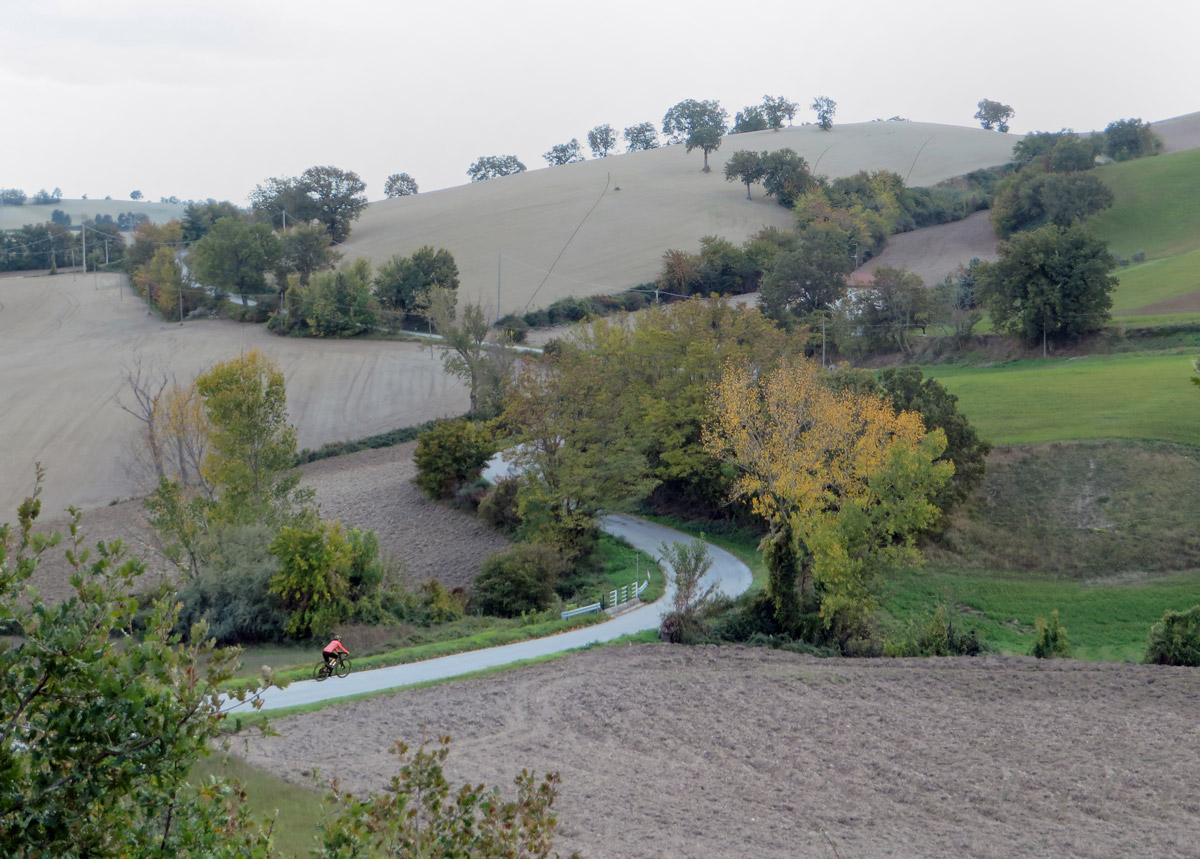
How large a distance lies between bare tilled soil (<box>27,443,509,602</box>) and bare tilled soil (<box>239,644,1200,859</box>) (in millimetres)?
14931

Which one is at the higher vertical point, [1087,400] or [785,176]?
[785,176]

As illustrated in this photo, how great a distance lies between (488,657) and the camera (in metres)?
22.4

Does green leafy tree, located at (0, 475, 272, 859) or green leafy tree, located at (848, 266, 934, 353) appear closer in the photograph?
green leafy tree, located at (0, 475, 272, 859)

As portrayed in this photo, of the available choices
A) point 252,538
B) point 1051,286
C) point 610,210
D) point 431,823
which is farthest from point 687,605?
point 610,210

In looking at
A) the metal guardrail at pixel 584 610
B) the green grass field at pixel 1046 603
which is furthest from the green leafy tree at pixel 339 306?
the green grass field at pixel 1046 603

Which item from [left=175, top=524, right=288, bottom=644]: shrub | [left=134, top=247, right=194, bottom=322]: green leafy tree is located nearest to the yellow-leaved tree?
[left=175, top=524, right=288, bottom=644]: shrub

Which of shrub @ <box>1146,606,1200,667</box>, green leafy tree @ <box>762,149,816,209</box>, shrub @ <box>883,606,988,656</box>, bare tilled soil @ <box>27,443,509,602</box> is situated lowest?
bare tilled soil @ <box>27,443,509,602</box>

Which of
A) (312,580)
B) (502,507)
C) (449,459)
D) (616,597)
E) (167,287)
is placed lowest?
(616,597)

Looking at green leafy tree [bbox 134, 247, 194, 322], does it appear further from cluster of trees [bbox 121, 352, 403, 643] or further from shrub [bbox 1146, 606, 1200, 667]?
shrub [bbox 1146, 606, 1200, 667]

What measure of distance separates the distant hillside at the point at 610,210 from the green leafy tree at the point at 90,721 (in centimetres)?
7717

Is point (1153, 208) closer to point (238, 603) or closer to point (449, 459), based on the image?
point (449, 459)

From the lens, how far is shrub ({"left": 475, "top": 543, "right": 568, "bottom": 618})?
1183 inches

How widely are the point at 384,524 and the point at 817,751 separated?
96.1 ft

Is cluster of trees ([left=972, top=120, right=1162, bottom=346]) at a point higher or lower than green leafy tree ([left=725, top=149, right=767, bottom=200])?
lower
